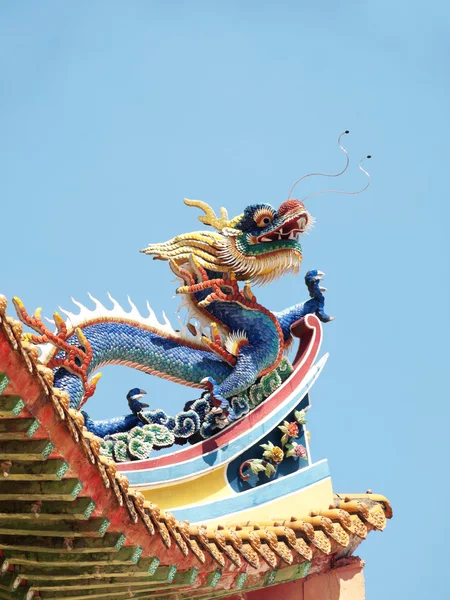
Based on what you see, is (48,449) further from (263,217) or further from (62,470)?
(263,217)

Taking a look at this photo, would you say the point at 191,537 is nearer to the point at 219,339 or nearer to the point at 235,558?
the point at 235,558

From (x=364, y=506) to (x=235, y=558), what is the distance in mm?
2216

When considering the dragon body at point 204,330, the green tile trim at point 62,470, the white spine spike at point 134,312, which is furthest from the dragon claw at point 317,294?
the green tile trim at point 62,470

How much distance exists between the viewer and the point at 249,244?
12922 millimetres

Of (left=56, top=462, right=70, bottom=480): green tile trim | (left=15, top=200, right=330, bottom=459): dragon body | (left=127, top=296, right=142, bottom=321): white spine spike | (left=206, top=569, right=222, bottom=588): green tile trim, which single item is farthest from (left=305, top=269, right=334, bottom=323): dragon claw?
(left=56, top=462, right=70, bottom=480): green tile trim

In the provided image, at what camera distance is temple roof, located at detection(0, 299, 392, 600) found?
721 cm

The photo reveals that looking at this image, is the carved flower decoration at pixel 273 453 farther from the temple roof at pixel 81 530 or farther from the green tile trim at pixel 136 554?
the green tile trim at pixel 136 554

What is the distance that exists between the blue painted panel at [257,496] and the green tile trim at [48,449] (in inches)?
155

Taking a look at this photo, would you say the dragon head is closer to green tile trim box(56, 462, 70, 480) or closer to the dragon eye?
the dragon eye

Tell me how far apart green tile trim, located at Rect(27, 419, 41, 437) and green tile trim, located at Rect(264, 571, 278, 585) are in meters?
3.96

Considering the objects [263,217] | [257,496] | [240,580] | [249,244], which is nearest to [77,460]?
[240,580]

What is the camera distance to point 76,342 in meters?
11.6

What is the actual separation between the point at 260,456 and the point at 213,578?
2532 millimetres

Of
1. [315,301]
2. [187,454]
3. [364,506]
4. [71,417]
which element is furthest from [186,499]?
[71,417]
